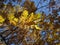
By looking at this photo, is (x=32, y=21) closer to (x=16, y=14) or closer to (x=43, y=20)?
(x=16, y=14)

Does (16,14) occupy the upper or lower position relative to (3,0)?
lower

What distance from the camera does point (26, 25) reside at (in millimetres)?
2184

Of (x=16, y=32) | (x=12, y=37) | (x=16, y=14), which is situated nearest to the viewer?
(x=16, y=14)

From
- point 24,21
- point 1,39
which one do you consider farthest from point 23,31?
point 1,39

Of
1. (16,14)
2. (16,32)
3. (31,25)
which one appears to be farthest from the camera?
(16,32)

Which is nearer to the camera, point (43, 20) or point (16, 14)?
point (16, 14)

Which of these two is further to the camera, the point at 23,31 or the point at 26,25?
the point at 23,31

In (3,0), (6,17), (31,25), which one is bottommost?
(31,25)

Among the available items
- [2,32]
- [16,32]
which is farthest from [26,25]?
[2,32]

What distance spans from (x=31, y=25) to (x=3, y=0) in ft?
2.77

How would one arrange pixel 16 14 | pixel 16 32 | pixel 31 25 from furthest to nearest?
pixel 16 32 → pixel 16 14 → pixel 31 25

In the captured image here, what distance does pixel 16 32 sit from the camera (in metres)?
2.60

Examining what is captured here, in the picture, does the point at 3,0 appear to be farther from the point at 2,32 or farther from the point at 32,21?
the point at 32,21

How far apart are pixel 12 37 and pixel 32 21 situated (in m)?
0.77
